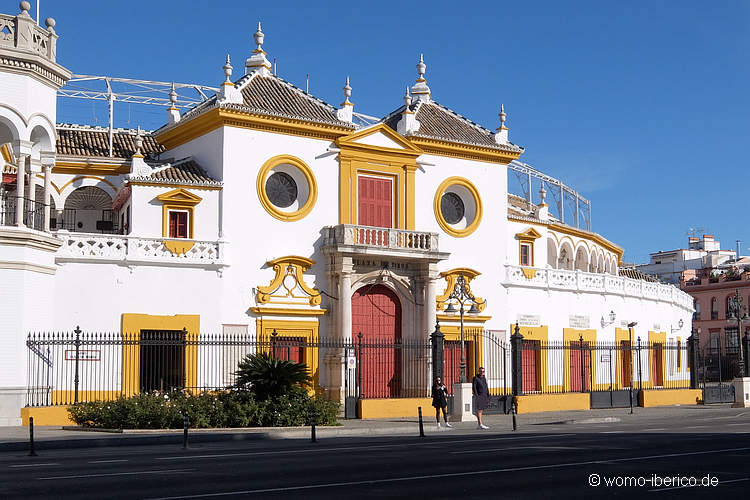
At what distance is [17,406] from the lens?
89.1 ft

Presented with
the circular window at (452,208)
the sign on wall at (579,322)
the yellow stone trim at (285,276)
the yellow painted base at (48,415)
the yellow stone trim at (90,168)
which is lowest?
the yellow painted base at (48,415)

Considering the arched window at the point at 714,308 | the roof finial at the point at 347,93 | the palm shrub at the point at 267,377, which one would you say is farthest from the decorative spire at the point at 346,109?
the arched window at the point at 714,308

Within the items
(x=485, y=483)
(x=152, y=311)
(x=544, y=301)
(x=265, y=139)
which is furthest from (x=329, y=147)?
(x=485, y=483)

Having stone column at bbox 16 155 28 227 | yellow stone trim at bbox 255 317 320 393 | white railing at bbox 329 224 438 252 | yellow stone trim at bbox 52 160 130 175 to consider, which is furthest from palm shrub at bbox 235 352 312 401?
yellow stone trim at bbox 52 160 130 175

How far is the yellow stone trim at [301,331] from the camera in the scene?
1363 inches

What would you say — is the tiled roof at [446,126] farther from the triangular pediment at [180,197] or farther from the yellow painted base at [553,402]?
the yellow painted base at [553,402]

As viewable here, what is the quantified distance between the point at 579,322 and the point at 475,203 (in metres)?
8.22

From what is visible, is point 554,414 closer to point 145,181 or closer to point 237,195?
point 237,195

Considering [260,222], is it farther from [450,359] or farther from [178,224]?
[450,359]

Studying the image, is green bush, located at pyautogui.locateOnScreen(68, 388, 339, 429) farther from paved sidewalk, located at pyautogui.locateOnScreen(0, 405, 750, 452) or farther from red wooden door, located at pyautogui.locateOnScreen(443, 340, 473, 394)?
red wooden door, located at pyautogui.locateOnScreen(443, 340, 473, 394)

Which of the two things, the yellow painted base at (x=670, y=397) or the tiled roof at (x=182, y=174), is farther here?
the yellow painted base at (x=670, y=397)

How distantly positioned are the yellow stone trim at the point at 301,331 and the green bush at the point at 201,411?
7.65 metres

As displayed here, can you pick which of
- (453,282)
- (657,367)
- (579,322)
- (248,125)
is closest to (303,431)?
(248,125)

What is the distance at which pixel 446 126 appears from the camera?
41250 mm
